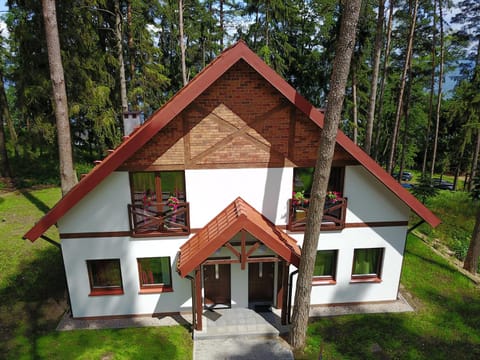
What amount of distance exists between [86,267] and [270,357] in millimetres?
5514

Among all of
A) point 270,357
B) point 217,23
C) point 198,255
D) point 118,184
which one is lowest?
point 270,357

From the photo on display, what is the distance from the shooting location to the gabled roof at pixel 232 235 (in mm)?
7004

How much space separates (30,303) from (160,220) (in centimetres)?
521

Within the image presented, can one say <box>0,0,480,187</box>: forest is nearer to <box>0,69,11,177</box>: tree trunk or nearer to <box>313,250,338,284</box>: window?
<box>0,69,11,177</box>: tree trunk

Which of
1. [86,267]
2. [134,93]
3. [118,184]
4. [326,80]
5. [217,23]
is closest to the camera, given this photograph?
[118,184]

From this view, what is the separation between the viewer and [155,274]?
849 centimetres

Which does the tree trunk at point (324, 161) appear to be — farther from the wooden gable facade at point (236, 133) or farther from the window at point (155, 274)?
the window at point (155, 274)

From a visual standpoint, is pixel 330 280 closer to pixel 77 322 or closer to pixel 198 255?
pixel 198 255

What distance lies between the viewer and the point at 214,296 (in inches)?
349

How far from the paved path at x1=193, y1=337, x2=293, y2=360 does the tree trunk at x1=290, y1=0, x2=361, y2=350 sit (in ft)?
1.32

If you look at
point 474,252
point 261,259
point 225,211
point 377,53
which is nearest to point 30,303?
point 225,211

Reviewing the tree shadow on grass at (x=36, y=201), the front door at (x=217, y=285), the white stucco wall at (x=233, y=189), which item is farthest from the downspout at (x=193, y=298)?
the tree shadow on grass at (x=36, y=201)

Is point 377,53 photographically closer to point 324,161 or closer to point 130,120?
point 324,161

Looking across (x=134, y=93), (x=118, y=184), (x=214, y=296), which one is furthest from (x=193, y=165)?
(x=134, y=93)
